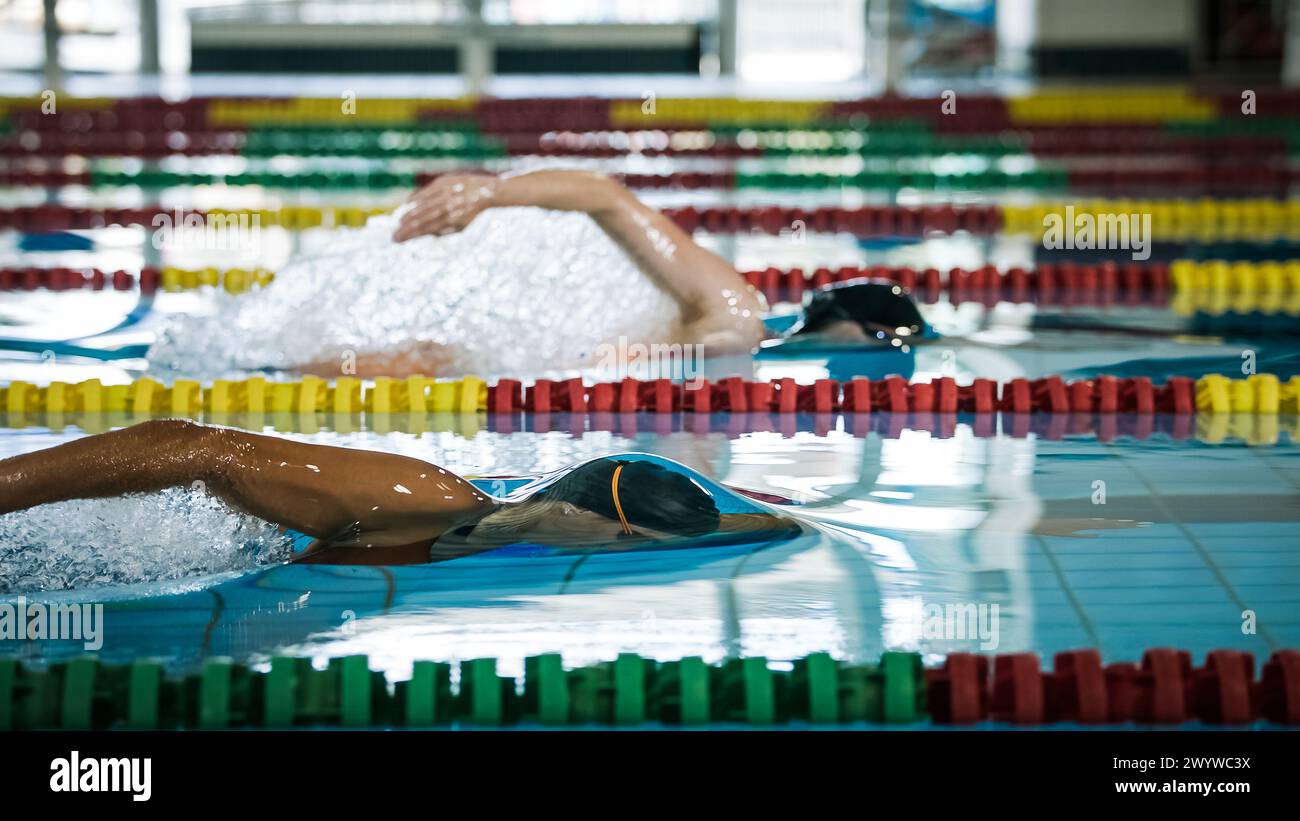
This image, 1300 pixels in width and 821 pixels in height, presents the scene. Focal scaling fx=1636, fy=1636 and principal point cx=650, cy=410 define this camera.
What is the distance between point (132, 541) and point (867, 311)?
296cm

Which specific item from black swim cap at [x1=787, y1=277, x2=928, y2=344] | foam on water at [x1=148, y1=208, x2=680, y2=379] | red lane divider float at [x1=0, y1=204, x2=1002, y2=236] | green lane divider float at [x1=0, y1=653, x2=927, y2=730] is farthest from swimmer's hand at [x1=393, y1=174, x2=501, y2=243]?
red lane divider float at [x1=0, y1=204, x2=1002, y2=236]

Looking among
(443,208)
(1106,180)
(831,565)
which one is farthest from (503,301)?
(1106,180)

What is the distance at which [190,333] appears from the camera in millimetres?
5098

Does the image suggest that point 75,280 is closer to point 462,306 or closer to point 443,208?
point 462,306

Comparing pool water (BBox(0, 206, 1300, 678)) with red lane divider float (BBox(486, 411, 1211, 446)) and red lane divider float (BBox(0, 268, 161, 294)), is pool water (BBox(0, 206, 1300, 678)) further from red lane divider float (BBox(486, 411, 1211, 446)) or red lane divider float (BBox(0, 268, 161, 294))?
red lane divider float (BBox(0, 268, 161, 294))

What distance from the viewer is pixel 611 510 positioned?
3.06m

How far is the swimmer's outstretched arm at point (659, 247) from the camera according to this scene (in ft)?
16.0

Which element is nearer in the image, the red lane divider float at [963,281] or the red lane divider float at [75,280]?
the red lane divider float at [963,281]

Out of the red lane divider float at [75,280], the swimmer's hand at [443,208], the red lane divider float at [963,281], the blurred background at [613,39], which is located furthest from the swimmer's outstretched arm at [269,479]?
the blurred background at [613,39]

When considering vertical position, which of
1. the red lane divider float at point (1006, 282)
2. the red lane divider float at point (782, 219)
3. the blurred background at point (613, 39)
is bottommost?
the red lane divider float at point (1006, 282)

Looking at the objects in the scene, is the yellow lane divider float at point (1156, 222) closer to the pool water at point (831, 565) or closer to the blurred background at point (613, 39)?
the pool water at point (831, 565)
